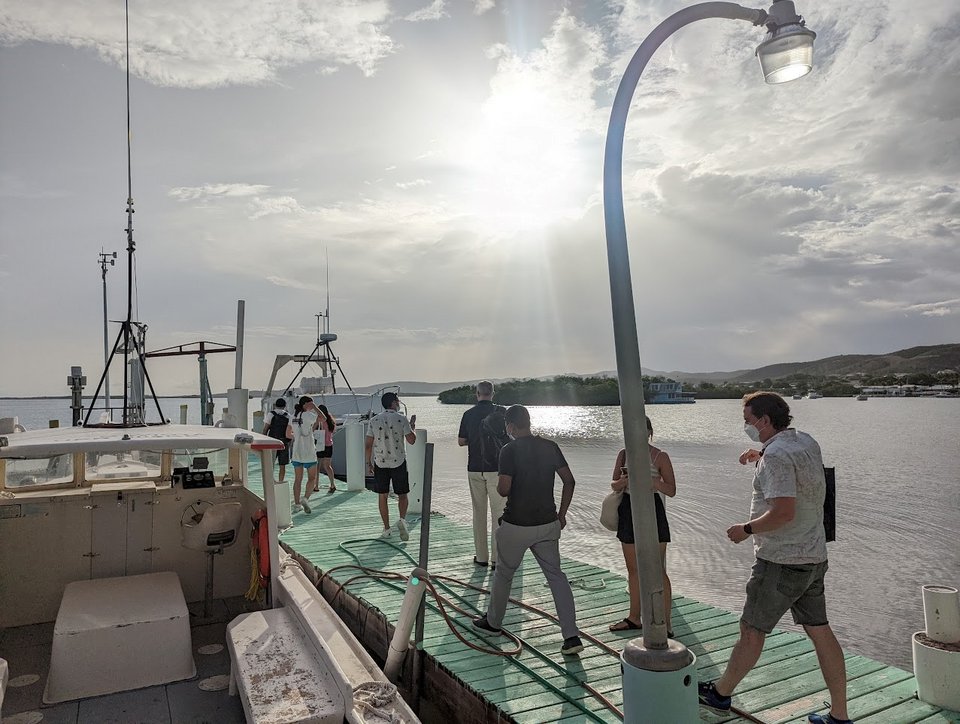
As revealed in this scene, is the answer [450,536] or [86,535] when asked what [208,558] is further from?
[450,536]

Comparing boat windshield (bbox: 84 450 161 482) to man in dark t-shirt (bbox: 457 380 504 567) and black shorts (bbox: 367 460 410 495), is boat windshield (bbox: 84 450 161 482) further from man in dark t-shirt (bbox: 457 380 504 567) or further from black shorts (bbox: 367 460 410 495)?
black shorts (bbox: 367 460 410 495)

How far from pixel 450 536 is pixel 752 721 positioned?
20.6ft

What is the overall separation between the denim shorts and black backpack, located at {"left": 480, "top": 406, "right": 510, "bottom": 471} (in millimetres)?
3609

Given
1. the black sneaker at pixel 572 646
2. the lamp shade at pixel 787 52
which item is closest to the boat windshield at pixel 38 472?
the black sneaker at pixel 572 646

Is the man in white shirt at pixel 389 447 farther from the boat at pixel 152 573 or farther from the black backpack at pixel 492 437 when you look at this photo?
the boat at pixel 152 573

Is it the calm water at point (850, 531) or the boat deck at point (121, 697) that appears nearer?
the boat deck at point (121, 697)

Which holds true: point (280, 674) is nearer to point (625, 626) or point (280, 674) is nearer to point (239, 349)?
point (625, 626)

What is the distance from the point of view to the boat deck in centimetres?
493

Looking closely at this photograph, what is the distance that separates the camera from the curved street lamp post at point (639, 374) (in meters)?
3.61

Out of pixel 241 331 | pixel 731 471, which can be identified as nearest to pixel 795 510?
pixel 241 331

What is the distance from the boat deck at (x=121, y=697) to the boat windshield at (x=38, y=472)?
130 centimetres

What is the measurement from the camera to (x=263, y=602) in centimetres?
659

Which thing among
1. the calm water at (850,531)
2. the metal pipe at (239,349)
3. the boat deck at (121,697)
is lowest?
the calm water at (850,531)

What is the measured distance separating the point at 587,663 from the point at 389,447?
478cm
